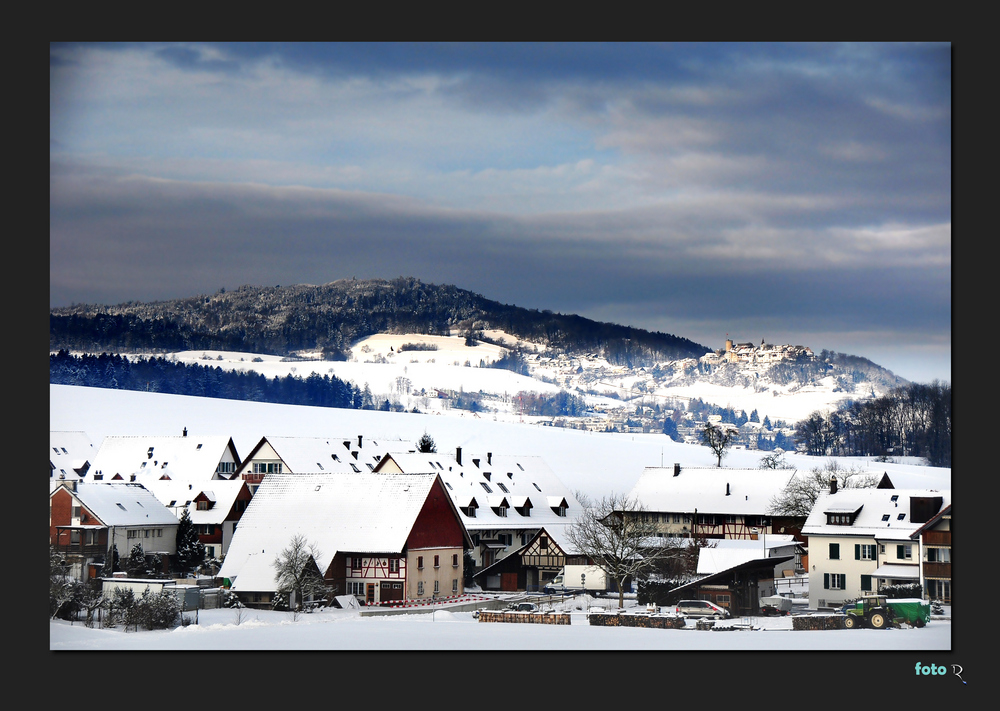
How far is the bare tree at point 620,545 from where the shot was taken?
41875 millimetres

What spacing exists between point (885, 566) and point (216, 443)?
3277cm

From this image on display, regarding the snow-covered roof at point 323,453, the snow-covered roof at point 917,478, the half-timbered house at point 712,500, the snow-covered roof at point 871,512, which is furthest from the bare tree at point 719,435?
the snow-covered roof at point 871,512

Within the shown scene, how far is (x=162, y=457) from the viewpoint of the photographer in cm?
5775

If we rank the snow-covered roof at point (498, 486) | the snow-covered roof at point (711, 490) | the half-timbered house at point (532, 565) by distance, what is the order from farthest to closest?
the snow-covered roof at point (711, 490) → the snow-covered roof at point (498, 486) → the half-timbered house at point (532, 565)

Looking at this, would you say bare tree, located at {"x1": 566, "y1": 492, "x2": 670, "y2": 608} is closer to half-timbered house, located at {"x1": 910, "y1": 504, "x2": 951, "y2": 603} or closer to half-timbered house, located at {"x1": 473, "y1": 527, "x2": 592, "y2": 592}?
half-timbered house, located at {"x1": 473, "y1": 527, "x2": 592, "y2": 592}

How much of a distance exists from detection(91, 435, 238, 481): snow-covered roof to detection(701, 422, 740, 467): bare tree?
1212 inches

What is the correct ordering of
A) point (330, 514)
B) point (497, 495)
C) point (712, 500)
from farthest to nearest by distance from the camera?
point (712, 500) → point (497, 495) → point (330, 514)

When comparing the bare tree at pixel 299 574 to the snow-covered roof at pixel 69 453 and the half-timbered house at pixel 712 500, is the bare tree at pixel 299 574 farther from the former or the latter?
the snow-covered roof at pixel 69 453

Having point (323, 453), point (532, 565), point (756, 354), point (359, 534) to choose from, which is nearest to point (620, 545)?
point (532, 565)

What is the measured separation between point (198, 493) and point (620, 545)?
731 inches

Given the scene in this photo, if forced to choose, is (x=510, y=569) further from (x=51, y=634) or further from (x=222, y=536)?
(x=51, y=634)

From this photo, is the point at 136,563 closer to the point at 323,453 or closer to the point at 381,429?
the point at 323,453

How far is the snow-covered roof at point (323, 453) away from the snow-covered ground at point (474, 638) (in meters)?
23.9

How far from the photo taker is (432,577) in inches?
1602
